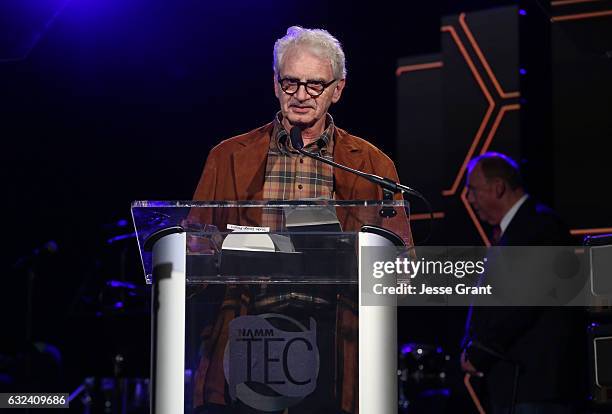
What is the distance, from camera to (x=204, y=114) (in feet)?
18.3

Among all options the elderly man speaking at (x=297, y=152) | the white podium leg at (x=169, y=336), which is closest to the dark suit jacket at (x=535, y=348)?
the elderly man speaking at (x=297, y=152)

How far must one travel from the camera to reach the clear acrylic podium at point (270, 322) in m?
2.08

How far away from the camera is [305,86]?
3.24m

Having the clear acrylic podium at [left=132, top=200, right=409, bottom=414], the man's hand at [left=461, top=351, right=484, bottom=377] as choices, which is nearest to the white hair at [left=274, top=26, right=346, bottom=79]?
the clear acrylic podium at [left=132, top=200, right=409, bottom=414]

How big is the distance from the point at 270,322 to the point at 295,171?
3.81ft

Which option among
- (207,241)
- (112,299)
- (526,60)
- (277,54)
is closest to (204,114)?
(112,299)

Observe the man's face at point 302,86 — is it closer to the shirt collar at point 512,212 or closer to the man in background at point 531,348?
the man in background at point 531,348

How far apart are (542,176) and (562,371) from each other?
61.6 inches

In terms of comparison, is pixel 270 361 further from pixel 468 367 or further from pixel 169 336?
pixel 468 367

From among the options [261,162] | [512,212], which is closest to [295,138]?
[261,162]

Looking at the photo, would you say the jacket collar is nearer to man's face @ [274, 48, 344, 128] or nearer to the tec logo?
man's face @ [274, 48, 344, 128]

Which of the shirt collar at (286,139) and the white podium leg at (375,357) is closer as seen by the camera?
the white podium leg at (375,357)

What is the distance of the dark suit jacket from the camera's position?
396cm

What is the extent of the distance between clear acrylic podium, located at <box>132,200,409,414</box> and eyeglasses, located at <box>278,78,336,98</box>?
1134mm
